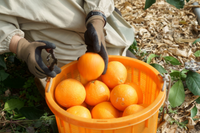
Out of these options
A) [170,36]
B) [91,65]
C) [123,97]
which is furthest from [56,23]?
[170,36]

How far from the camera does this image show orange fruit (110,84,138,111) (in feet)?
3.48

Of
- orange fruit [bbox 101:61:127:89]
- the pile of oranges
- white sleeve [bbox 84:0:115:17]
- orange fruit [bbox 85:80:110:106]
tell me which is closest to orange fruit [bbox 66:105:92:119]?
the pile of oranges

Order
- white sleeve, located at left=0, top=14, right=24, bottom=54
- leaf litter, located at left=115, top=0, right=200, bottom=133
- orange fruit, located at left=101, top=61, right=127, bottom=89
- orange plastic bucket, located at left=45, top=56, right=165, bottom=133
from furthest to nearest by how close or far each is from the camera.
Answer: leaf litter, located at left=115, top=0, right=200, bottom=133
orange fruit, located at left=101, top=61, right=127, bottom=89
white sleeve, located at left=0, top=14, right=24, bottom=54
orange plastic bucket, located at left=45, top=56, right=165, bottom=133

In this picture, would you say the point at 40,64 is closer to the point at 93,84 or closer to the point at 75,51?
the point at 93,84

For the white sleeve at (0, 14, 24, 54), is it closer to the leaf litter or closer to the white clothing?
the white clothing

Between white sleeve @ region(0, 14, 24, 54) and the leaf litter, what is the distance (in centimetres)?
116

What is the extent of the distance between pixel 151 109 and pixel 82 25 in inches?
29.7

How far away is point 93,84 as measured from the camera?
45.2 inches

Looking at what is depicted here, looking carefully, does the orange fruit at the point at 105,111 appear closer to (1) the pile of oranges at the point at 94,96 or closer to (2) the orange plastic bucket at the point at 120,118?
(1) the pile of oranges at the point at 94,96

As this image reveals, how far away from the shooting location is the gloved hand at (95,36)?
1.08 meters

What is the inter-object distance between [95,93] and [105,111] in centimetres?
14

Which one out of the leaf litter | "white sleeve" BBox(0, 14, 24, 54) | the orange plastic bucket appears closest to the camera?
the orange plastic bucket

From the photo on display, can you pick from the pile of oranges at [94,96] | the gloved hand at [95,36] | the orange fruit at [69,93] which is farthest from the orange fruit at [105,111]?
the gloved hand at [95,36]

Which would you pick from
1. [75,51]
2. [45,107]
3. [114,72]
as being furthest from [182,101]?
[45,107]
